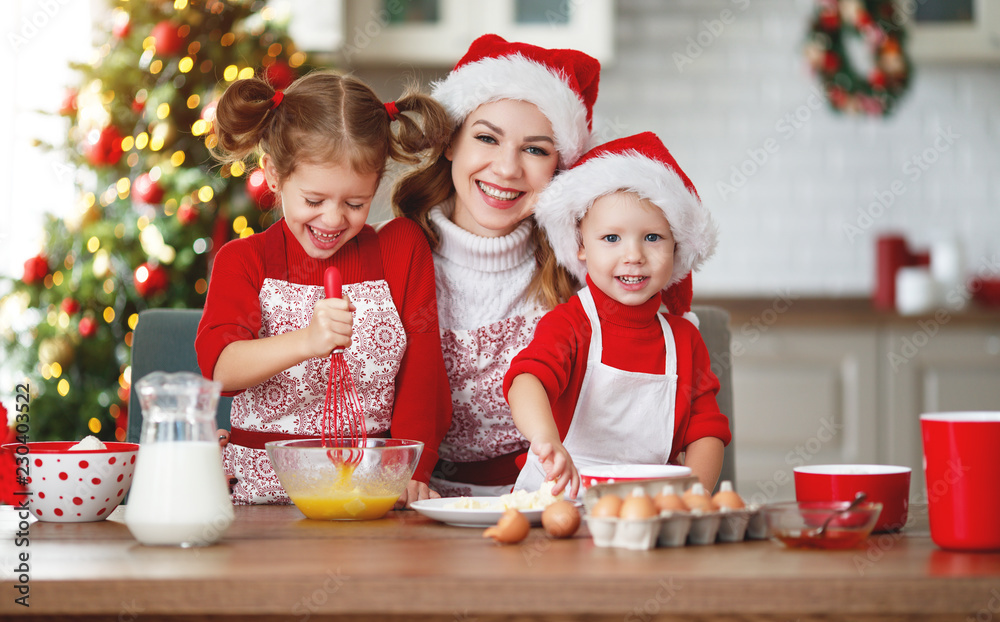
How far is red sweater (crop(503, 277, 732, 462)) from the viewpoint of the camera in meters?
1.30

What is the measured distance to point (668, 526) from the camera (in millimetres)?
845

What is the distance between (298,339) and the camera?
3.73 ft

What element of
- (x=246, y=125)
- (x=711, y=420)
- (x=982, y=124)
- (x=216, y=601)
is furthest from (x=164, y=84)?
(x=982, y=124)

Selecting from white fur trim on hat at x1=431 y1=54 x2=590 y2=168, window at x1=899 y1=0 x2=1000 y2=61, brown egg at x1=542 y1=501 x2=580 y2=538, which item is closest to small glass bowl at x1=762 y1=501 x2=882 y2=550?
brown egg at x1=542 y1=501 x2=580 y2=538

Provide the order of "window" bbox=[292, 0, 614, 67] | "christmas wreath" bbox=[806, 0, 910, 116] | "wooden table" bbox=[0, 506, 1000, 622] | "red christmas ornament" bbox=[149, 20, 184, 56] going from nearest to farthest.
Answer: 1. "wooden table" bbox=[0, 506, 1000, 622]
2. "red christmas ornament" bbox=[149, 20, 184, 56]
3. "window" bbox=[292, 0, 614, 67]
4. "christmas wreath" bbox=[806, 0, 910, 116]

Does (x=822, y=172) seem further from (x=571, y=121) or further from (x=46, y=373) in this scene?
(x=46, y=373)

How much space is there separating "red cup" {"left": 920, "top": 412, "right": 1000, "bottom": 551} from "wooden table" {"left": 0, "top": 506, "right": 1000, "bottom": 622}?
31mm

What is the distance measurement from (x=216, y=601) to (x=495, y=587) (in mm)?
210

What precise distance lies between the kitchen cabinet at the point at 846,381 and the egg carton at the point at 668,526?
7.80ft

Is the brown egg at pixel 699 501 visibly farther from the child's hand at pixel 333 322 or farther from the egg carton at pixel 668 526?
the child's hand at pixel 333 322

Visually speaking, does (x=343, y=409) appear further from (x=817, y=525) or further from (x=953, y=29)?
(x=953, y=29)

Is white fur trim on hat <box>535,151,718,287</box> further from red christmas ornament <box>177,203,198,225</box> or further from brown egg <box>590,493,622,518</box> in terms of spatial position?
→ red christmas ornament <box>177,203,198,225</box>

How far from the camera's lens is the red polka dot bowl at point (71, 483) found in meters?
0.99

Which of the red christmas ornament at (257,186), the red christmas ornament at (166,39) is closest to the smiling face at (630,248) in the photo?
the red christmas ornament at (257,186)
